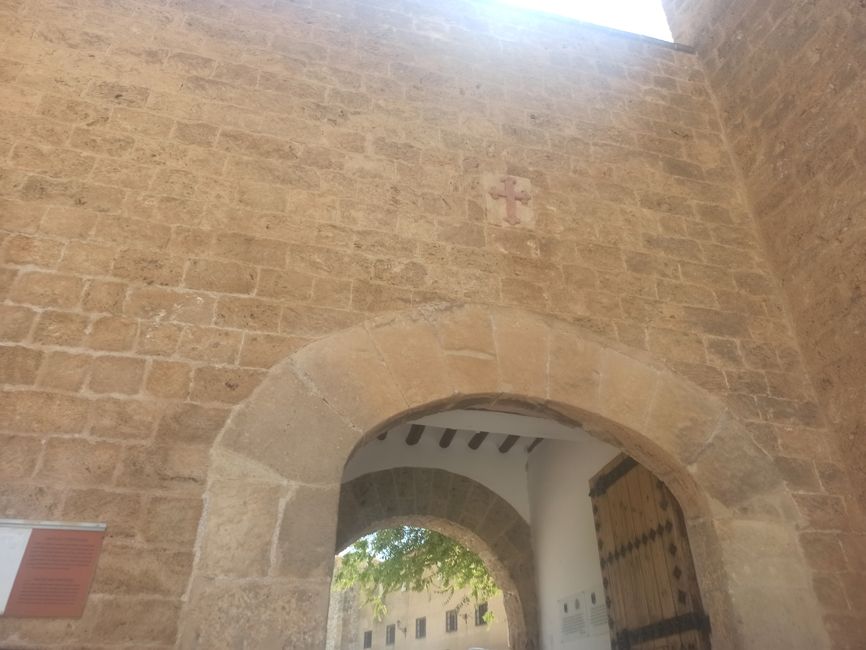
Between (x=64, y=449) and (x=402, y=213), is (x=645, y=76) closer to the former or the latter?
(x=402, y=213)

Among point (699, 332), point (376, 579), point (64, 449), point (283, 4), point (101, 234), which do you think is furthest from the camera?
point (376, 579)

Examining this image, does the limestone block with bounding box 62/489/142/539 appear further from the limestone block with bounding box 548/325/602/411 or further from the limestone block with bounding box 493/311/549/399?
the limestone block with bounding box 548/325/602/411

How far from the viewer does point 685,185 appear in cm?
377

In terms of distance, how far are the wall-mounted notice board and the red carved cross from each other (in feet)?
7.24

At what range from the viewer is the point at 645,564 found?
344 centimetres

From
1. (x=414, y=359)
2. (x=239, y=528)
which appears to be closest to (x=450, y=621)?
(x=414, y=359)

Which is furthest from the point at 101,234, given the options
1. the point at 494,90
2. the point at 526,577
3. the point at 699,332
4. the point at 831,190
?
the point at 526,577

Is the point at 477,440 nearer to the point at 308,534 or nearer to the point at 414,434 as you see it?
the point at 414,434

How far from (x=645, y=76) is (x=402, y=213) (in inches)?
88.2

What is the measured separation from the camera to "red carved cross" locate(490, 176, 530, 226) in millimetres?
3279

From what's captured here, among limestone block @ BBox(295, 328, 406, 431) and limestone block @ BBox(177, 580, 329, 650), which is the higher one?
limestone block @ BBox(295, 328, 406, 431)

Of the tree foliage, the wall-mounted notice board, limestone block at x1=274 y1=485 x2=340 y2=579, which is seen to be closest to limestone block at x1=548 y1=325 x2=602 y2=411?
limestone block at x1=274 y1=485 x2=340 y2=579

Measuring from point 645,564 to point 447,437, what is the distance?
7.92 ft

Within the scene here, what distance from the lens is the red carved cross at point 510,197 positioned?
3279mm
